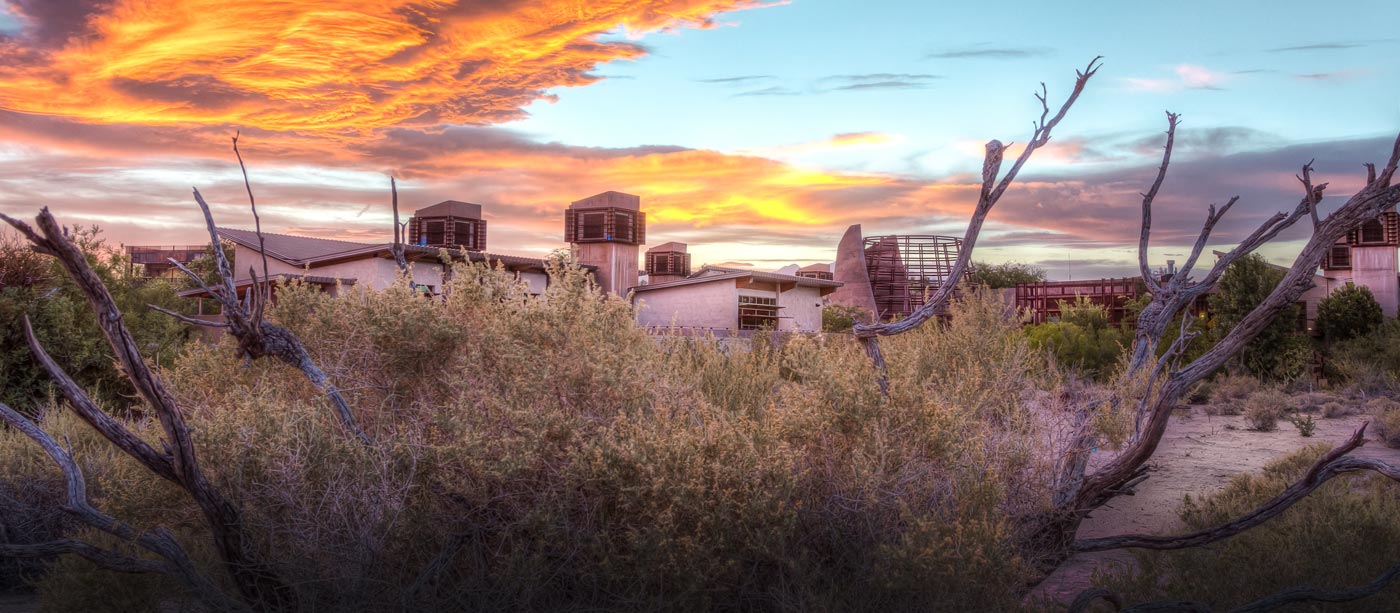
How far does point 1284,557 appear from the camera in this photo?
6.17m

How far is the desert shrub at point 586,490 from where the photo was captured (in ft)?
15.3

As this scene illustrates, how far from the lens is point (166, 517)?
19.2 ft

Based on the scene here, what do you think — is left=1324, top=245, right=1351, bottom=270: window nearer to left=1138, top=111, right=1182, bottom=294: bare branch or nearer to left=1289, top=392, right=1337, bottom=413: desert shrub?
left=1289, top=392, right=1337, bottom=413: desert shrub

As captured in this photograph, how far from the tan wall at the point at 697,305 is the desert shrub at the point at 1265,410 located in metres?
17.2

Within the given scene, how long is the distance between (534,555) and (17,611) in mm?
4145

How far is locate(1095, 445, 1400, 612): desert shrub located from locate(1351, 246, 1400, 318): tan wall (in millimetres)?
27615

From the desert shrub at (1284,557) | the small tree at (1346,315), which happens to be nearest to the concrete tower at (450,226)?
the small tree at (1346,315)

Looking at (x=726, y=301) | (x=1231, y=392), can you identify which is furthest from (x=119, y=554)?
(x=726, y=301)

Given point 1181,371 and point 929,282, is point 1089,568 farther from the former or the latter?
point 929,282

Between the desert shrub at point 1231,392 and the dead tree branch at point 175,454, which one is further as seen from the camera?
the desert shrub at point 1231,392

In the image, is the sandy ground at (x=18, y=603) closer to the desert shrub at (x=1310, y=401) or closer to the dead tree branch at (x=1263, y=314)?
the dead tree branch at (x=1263, y=314)

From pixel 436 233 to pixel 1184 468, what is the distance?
25.8m

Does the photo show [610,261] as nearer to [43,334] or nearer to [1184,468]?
[43,334]

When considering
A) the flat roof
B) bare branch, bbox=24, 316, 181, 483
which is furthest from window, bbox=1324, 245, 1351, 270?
bare branch, bbox=24, 316, 181, 483
